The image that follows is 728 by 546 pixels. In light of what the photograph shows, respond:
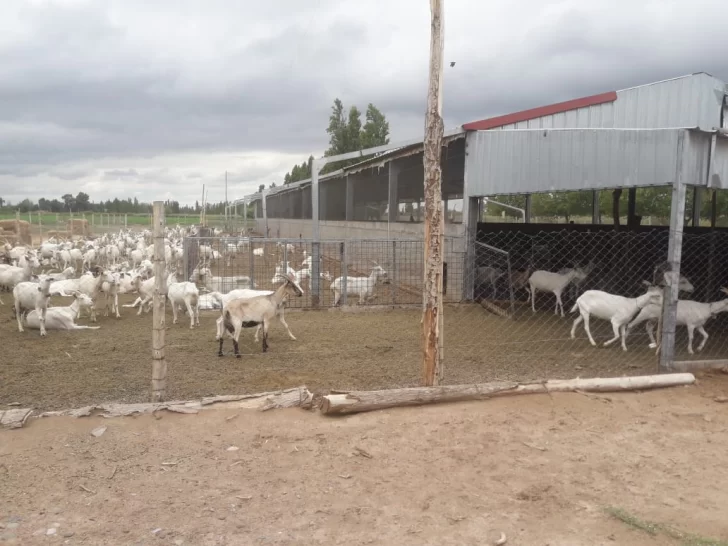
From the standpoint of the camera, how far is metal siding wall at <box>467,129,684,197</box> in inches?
321

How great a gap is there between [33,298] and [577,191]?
42.3 ft

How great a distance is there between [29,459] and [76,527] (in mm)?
1229

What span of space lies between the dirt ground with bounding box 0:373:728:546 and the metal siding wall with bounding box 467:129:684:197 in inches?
149

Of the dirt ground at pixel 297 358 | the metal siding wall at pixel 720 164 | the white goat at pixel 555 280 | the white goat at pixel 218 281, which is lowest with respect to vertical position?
the dirt ground at pixel 297 358

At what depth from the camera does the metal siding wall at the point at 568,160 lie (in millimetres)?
8148

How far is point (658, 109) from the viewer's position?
965cm

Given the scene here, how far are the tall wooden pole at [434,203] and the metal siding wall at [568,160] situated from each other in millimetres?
3772

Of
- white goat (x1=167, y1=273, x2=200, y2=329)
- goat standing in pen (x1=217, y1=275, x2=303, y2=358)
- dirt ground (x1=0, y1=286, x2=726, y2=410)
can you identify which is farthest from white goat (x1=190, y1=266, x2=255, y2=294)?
goat standing in pen (x1=217, y1=275, x2=303, y2=358)

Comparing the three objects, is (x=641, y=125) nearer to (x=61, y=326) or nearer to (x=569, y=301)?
(x=569, y=301)

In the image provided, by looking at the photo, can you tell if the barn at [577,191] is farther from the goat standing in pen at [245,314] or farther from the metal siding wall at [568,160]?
the goat standing in pen at [245,314]

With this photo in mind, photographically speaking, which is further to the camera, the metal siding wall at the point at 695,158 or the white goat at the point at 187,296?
the white goat at the point at 187,296

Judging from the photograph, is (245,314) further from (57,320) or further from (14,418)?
(57,320)

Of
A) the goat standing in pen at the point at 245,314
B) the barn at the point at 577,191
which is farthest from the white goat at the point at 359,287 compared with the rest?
the goat standing in pen at the point at 245,314

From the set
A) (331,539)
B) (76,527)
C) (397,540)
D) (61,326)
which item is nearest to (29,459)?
(76,527)
